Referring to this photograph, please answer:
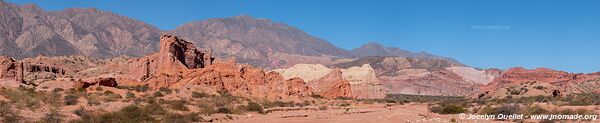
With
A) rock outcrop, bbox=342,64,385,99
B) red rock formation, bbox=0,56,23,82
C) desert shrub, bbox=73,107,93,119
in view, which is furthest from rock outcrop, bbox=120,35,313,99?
desert shrub, bbox=73,107,93,119

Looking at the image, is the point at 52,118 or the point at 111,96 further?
the point at 111,96

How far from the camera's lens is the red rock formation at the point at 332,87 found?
85312 mm

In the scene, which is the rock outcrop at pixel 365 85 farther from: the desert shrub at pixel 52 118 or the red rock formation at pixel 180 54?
the desert shrub at pixel 52 118

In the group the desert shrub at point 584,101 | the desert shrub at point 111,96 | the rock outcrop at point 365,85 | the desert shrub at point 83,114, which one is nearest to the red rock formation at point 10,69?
the desert shrub at point 111,96

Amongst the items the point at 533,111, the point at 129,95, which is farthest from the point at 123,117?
the point at 533,111

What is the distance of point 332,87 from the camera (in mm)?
86500

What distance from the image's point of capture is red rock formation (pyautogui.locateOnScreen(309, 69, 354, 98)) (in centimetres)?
8531

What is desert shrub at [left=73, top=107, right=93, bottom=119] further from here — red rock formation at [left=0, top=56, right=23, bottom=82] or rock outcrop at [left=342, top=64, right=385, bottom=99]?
rock outcrop at [left=342, top=64, right=385, bottom=99]

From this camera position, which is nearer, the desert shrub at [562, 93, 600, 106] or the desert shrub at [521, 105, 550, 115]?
the desert shrub at [521, 105, 550, 115]

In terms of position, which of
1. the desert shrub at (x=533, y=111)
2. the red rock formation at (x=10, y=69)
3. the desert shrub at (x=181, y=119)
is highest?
the red rock formation at (x=10, y=69)

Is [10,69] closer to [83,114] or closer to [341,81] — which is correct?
[83,114]

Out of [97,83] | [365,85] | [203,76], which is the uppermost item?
[203,76]

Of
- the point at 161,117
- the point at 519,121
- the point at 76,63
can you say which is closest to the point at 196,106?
the point at 161,117

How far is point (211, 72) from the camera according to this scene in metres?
63.5
